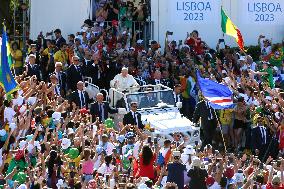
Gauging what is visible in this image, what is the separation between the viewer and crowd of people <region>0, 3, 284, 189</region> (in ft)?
56.6

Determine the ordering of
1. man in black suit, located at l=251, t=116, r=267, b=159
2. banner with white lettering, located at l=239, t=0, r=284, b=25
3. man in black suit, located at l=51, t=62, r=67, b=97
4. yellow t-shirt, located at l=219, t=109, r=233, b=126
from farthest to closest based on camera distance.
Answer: banner with white lettering, located at l=239, t=0, r=284, b=25, man in black suit, located at l=51, t=62, r=67, b=97, yellow t-shirt, located at l=219, t=109, r=233, b=126, man in black suit, located at l=251, t=116, r=267, b=159

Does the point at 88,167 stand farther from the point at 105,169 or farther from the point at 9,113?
the point at 9,113

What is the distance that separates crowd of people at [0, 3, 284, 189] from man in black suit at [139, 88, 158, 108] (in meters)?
0.25

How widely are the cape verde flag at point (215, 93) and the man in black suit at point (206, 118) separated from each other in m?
0.64

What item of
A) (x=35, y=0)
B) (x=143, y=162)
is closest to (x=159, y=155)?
(x=143, y=162)

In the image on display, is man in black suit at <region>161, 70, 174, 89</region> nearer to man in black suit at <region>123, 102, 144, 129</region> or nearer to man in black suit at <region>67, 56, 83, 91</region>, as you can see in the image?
man in black suit at <region>67, 56, 83, 91</region>

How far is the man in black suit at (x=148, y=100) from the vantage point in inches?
931

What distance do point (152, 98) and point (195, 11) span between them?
8827 millimetres

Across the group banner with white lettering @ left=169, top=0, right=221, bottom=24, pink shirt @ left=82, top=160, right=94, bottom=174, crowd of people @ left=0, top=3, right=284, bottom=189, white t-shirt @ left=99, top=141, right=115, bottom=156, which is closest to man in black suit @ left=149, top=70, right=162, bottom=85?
crowd of people @ left=0, top=3, right=284, bottom=189

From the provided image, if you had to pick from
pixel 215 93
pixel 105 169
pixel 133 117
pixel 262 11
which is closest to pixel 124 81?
pixel 133 117

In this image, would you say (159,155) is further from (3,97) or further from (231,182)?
(3,97)

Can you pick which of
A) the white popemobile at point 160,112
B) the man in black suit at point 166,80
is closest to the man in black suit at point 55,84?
the white popemobile at point 160,112

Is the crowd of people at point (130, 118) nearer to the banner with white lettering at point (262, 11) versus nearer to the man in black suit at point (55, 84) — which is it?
the man in black suit at point (55, 84)

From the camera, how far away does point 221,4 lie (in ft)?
106
